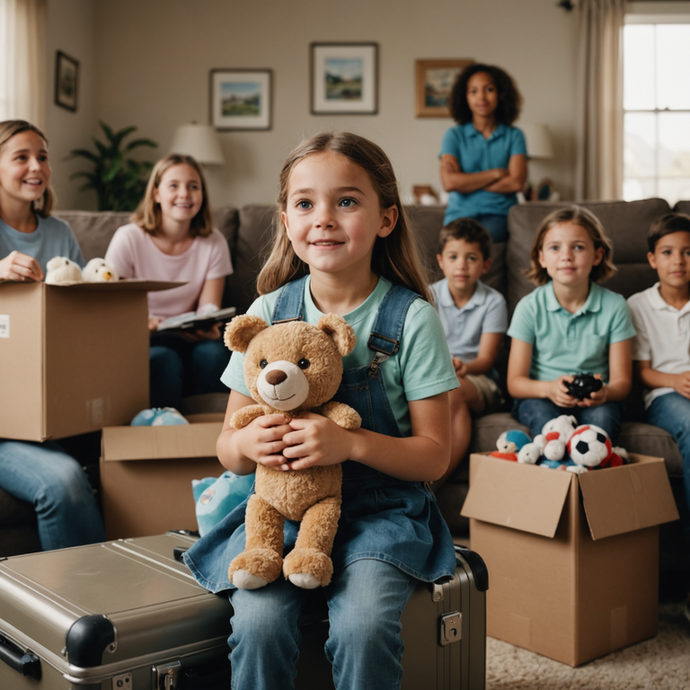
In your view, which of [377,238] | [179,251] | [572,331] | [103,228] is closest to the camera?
[377,238]

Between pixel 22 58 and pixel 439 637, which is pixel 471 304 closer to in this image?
pixel 439 637

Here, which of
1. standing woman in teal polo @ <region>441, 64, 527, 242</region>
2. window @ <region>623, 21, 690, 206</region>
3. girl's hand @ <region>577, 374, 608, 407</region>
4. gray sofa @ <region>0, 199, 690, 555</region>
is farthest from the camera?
window @ <region>623, 21, 690, 206</region>

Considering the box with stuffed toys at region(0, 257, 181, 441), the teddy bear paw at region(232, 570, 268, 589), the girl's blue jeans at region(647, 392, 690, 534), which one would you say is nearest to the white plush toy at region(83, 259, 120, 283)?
the box with stuffed toys at region(0, 257, 181, 441)

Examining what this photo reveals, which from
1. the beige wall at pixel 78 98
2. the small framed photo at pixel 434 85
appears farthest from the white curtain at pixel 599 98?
the beige wall at pixel 78 98

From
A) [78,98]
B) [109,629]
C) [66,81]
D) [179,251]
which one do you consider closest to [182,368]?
[179,251]

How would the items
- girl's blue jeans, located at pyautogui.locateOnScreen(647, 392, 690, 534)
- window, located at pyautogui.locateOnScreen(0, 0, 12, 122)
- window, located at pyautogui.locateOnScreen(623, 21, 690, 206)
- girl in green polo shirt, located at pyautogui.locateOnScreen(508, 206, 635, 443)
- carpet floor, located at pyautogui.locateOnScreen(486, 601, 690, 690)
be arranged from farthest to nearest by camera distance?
window, located at pyautogui.locateOnScreen(623, 21, 690, 206) < window, located at pyautogui.locateOnScreen(0, 0, 12, 122) < girl in green polo shirt, located at pyautogui.locateOnScreen(508, 206, 635, 443) < girl's blue jeans, located at pyautogui.locateOnScreen(647, 392, 690, 534) < carpet floor, located at pyautogui.locateOnScreen(486, 601, 690, 690)

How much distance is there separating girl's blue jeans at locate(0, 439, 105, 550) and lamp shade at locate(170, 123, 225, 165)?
3459 mm

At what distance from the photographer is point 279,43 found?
16.3ft

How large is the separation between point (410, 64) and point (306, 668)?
4.67 m

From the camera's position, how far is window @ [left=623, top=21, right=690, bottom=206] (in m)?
5.04

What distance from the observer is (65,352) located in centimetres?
150

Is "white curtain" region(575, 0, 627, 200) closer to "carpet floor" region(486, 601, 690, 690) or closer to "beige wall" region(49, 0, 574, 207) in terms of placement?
"beige wall" region(49, 0, 574, 207)

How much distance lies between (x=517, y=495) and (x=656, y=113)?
4.55m

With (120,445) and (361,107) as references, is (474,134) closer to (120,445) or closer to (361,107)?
(120,445)
